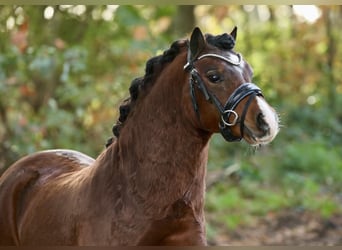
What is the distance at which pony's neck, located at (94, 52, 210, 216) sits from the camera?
2.83 meters

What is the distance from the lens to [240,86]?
270 centimetres

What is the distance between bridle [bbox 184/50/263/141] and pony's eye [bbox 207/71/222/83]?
0.04 metres

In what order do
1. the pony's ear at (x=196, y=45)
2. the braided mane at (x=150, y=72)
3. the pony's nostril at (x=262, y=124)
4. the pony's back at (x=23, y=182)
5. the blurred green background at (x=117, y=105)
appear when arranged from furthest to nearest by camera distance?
the blurred green background at (x=117, y=105) → the pony's back at (x=23, y=182) → the braided mane at (x=150, y=72) → the pony's ear at (x=196, y=45) → the pony's nostril at (x=262, y=124)

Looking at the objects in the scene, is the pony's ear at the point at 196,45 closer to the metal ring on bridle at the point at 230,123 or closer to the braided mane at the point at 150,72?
the braided mane at the point at 150,72

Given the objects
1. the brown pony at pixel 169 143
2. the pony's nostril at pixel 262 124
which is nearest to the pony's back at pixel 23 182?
the brown pony at pixel 169 143

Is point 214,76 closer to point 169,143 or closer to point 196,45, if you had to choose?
point 196,45

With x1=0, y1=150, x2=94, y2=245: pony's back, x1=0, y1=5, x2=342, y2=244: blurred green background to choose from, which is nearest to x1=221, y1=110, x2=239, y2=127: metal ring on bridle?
x1=0, y1=150, x2=94, y2=245: pony's back

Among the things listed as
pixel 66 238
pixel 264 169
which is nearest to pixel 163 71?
pixel 66 238

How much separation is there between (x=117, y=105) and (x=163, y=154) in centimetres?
429

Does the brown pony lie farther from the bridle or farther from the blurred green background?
the blurred green background

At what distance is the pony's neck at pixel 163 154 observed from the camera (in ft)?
9.29

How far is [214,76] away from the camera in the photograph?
276cm

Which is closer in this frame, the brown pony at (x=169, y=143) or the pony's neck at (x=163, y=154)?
the brown pony at (x=169, y=143)

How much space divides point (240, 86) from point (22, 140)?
458cm
